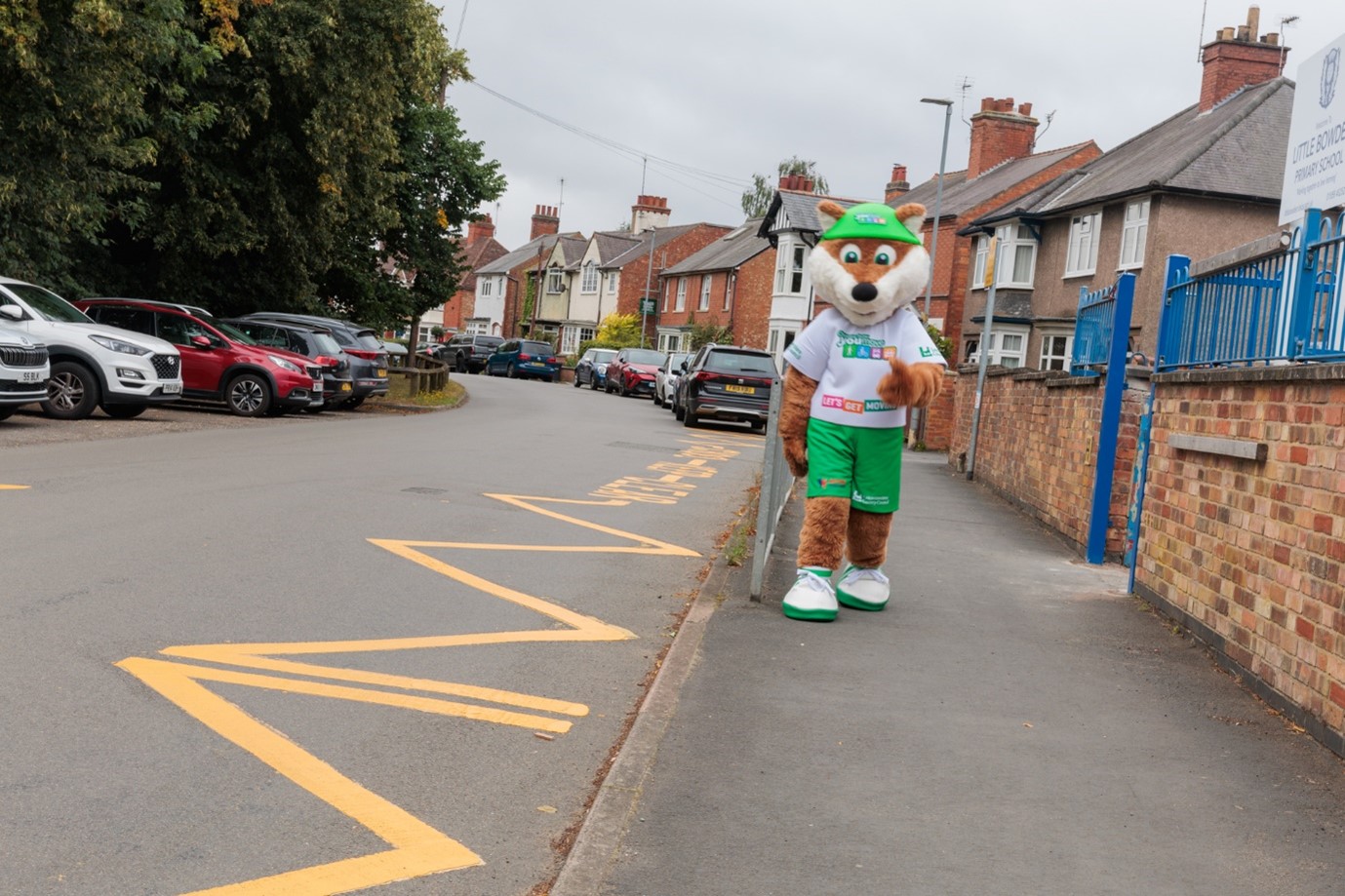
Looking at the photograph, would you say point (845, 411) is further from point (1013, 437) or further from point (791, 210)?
point (791, 210)

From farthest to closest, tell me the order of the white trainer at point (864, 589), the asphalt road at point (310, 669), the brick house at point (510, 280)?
the brick house at point (510, 280) < the white trainer at point (864, 589) < the asphalt road at point (310, 669)

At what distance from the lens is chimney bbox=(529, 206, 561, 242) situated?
96.6 meters

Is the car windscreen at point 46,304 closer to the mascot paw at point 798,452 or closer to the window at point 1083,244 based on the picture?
the mascot paw at point 798,452

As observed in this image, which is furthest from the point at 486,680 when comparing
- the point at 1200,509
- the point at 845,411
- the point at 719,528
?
the point at 719,528

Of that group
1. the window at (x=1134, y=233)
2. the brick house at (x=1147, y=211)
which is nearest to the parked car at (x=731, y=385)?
the brick house at (x=1147, y=211)

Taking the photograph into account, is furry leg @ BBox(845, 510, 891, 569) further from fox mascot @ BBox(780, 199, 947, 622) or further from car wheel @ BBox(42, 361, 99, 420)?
car wheel @ BBox(42, 361, 99, 420)

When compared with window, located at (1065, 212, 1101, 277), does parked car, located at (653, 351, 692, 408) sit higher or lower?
lower

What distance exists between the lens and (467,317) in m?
101

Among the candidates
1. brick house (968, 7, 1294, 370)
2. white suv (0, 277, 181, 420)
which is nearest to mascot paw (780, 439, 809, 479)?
white suv (0, 277, 181, 420)

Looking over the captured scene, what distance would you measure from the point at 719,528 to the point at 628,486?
9.35 feet

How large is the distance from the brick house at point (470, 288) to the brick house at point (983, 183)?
5662cm

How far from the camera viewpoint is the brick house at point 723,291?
192 feet

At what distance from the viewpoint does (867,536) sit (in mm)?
7508

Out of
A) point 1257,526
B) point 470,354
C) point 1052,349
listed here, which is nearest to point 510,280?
point 470,354
